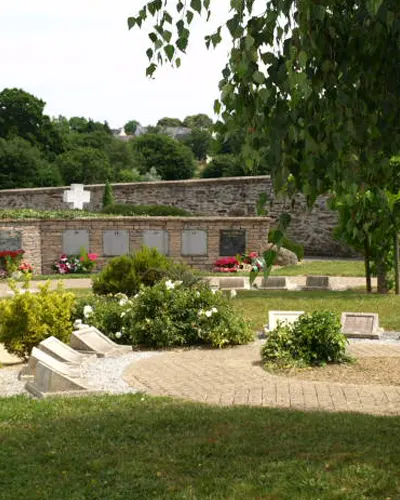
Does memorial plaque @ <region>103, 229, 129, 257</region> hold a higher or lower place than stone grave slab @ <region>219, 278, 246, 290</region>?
higher

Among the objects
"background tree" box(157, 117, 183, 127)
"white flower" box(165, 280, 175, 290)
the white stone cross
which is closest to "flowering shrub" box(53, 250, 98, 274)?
the white stone cross

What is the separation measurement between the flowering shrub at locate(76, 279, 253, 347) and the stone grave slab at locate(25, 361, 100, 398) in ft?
9.56

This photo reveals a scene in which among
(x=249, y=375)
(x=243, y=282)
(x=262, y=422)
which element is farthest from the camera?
(x=243, y=282)

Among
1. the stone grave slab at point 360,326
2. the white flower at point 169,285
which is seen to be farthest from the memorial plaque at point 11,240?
the stone grave slab at point 360,326

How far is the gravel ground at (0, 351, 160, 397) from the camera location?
8297mm

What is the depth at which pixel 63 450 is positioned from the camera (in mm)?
5434

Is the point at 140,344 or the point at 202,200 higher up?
the point at 202,200

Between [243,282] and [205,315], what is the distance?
724 centimetres

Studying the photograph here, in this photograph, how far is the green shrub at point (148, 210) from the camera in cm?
2895

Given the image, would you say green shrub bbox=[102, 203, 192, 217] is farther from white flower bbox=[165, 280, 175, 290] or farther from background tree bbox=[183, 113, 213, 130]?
background tree bbox=[183, 113, 213, 130]

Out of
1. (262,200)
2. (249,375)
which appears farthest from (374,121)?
(249,375)

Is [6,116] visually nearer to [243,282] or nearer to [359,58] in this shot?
[243,282]

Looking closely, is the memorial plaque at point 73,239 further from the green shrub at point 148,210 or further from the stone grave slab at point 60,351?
the stone grave slab at point 60,351

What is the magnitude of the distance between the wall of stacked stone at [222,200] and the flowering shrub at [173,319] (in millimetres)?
16675
